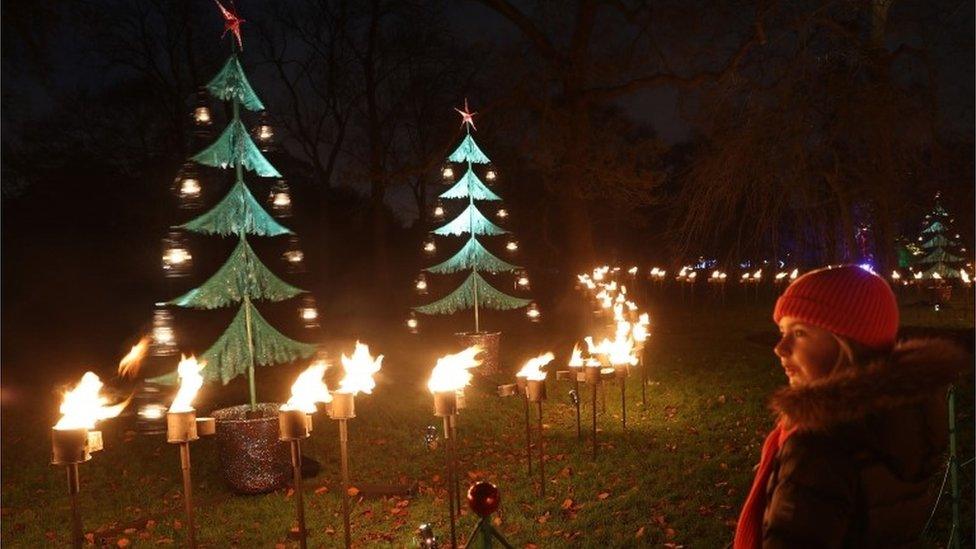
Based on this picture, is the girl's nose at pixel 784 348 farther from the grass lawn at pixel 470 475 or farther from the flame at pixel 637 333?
the flame at pixel 637 333

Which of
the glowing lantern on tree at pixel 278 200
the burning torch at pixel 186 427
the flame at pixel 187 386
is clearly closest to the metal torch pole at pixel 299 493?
the burning torch at pixel 186 427

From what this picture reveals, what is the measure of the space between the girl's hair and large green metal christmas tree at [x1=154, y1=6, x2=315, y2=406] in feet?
19.9

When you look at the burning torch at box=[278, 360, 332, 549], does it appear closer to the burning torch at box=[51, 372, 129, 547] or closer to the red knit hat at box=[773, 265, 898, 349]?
the burning torch at box=[51, 372, 129, 547]

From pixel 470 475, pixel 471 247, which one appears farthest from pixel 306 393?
pixel 471 247

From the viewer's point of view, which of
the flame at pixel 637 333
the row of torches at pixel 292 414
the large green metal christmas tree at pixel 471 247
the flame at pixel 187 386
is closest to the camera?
the row of torches at pixel 292 414

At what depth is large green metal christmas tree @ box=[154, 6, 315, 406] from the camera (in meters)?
7.19

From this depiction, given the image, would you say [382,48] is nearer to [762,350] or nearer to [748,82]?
[762,350]

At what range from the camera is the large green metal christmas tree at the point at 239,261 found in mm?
7188

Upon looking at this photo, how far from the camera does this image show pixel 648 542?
17.3 ft

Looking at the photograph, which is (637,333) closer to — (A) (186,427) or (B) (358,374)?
(B) (358,374)

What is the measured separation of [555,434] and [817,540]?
6803 millimetres

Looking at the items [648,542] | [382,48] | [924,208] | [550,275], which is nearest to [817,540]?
[648,542]

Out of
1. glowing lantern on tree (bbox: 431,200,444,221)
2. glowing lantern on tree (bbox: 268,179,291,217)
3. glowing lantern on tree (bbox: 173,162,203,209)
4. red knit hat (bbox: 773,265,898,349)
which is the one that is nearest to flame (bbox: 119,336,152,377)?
glowing lantern on tree (bbox: 173,162,203,209)

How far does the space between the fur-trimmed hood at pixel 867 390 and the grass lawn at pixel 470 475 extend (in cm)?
341
